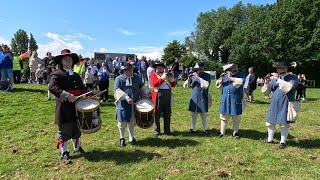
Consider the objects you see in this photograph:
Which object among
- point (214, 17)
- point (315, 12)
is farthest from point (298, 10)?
point (214, 17)

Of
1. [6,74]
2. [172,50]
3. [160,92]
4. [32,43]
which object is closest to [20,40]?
[32,43]

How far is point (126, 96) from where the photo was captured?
857 centimetres

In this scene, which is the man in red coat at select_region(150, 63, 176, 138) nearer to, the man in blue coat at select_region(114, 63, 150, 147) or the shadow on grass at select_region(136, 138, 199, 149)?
the shadow on grass at select_region(136, 138, 199, 149)

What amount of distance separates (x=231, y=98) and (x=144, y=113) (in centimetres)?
246

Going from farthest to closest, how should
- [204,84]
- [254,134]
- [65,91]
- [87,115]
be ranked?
[254,134] < [204,84] < [87,115] < [65,91]

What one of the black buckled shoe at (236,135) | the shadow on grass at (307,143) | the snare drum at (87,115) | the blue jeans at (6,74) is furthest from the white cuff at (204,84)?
the blue jeans at (6,74)

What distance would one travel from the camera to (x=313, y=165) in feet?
24.0

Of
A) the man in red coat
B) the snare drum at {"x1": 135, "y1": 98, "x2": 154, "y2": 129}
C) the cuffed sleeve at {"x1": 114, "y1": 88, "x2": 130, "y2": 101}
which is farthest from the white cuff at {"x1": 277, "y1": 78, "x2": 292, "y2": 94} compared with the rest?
the cuffed sleeve at {"x1": 114, "y1": 88, "x2": 130, "y2": 101}

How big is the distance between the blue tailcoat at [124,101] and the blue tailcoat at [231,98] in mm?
2429

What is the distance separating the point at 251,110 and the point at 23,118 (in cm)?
930

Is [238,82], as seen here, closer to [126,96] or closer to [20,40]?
[126,96]

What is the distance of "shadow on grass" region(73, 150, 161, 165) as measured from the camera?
25.0 feet

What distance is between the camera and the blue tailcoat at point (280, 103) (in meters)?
8.59

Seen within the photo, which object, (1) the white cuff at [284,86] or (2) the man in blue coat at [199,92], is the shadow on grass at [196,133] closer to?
(2) the man in blue coat at [199,92]
